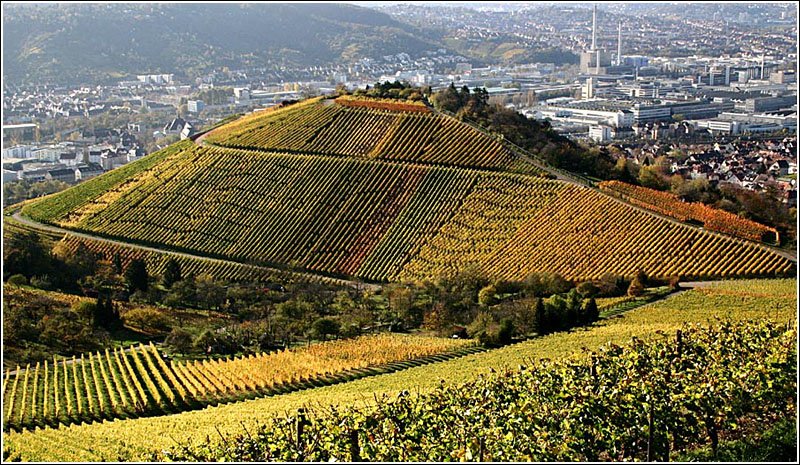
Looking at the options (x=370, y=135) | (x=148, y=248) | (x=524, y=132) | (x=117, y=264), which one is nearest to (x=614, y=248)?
(x=524, y=132)

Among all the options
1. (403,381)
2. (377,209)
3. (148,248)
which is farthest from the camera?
(148,248)

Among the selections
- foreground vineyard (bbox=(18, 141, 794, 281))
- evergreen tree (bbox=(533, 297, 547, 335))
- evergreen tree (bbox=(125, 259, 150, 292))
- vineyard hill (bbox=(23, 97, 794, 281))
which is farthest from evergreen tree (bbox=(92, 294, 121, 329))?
evergreen tree (bbox=(533, 297, 547, 335))

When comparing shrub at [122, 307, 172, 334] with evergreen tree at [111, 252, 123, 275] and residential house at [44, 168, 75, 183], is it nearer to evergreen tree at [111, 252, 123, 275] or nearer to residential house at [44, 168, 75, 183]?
evergreen tree at [111, 252, 123, 275]

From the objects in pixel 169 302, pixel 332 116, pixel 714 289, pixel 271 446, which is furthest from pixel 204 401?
pixel 332 116

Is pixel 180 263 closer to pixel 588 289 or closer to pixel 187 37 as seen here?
pixel 588 289

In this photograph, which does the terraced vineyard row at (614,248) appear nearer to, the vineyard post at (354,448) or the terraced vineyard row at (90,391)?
the terraced vineyard row at (90,391)

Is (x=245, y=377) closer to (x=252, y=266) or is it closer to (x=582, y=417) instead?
(x=582, y=417)

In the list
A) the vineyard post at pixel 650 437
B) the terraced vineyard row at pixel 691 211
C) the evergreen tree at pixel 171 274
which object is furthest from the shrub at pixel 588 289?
the vineyard post at pixel 650 437
